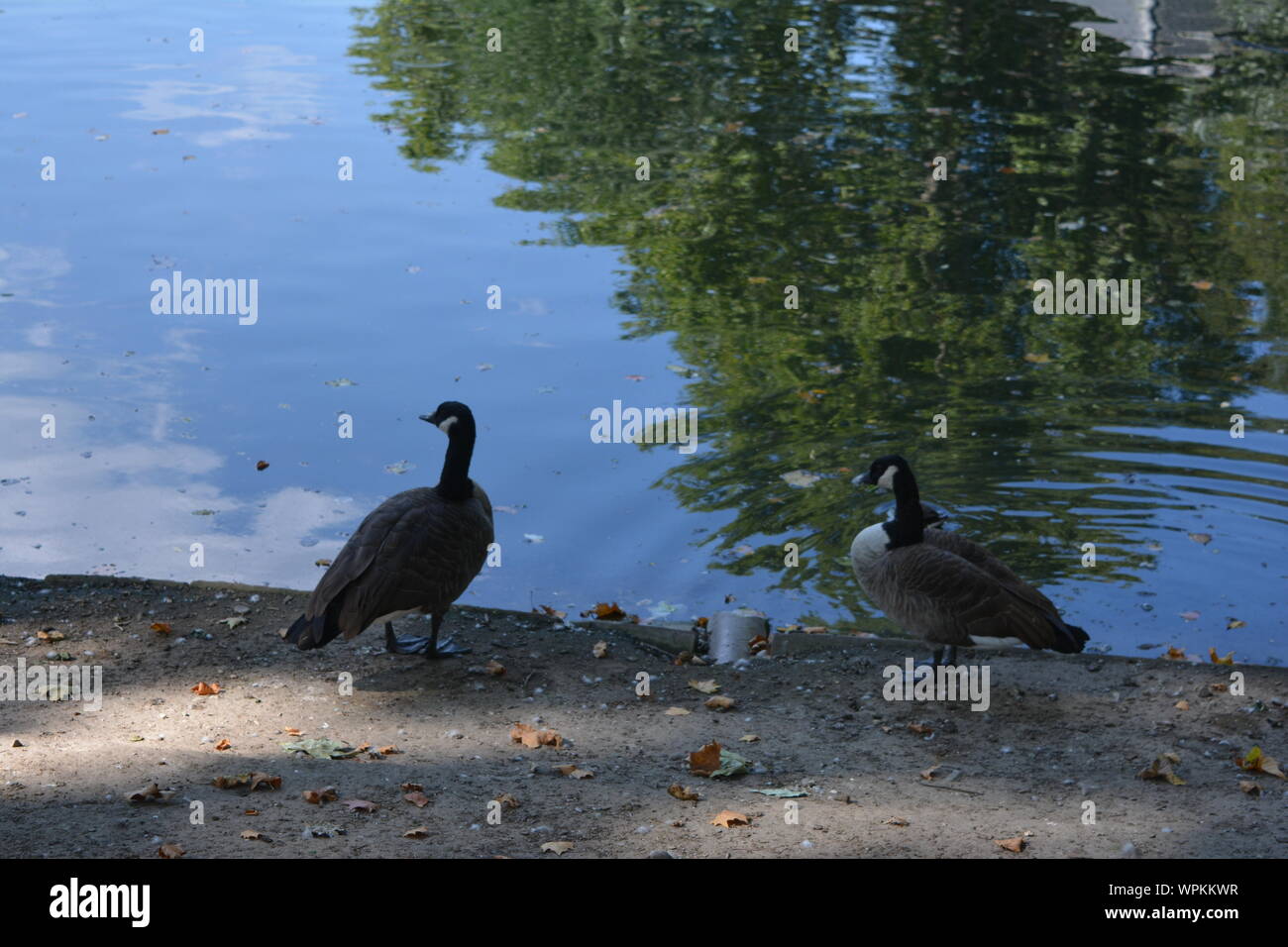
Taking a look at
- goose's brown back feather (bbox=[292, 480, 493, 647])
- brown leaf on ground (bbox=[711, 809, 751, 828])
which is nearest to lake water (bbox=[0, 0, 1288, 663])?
goose's brown back feather (bbox=[292, 480, 493, 647])

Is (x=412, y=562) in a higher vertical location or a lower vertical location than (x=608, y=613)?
higher

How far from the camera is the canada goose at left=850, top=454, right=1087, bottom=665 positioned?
8.45 meters

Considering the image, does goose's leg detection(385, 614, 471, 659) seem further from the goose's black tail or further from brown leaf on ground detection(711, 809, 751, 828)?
the goose's black tail

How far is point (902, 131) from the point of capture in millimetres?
20875

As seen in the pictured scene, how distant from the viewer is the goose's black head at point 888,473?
8.88 meters

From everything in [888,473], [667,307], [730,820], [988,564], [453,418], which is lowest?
Result: [730,820]

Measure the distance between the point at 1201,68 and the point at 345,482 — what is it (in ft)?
64.6

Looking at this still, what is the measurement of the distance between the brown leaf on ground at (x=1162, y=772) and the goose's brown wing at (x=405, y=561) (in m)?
4.20

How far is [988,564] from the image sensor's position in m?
8.77

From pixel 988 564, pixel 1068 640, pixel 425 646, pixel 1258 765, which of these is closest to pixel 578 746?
pixel 425 646

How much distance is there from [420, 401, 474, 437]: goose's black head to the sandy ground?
1.40 m

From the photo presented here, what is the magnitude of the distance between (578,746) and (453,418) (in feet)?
8.11

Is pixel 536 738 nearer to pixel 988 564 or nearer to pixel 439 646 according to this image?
pixel 439 646

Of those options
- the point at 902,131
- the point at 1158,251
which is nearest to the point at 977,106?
the point at 902,131
